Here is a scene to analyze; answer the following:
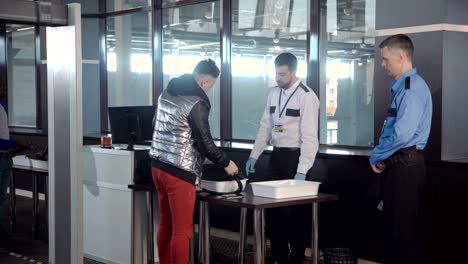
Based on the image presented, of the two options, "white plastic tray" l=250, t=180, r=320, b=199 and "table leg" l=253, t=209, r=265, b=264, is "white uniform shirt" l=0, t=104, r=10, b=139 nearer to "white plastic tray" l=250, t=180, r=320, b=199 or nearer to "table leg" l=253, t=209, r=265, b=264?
"white plastic tray" l=250, t=180, r=320, b=199

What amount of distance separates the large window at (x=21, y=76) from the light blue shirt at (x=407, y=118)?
6.62m

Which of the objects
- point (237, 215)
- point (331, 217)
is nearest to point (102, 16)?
point (237, 215)

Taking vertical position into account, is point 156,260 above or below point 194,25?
Answer: below

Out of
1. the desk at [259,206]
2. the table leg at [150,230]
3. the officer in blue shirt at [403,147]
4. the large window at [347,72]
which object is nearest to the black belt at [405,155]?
the officer in blue shirt at [403,147]

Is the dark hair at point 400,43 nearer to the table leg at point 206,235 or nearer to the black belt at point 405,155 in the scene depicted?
the black belt at point 405,155

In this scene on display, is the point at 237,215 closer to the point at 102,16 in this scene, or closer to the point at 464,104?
the point at 464,104

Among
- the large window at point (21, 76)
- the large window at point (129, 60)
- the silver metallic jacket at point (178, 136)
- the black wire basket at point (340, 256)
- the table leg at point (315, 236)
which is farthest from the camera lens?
the large window at point (21, 76)

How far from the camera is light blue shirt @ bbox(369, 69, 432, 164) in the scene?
397 cm

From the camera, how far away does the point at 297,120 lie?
4.94m

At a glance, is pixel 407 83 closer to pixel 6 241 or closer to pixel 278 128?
pixel 278 128

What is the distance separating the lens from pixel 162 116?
14.5 ft

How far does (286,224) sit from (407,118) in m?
1.40

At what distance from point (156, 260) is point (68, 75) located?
6.95ft

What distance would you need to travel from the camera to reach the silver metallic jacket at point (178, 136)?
170 inches
